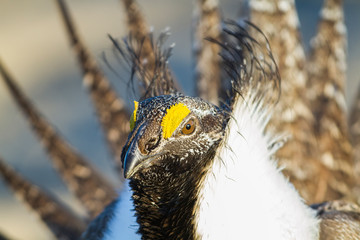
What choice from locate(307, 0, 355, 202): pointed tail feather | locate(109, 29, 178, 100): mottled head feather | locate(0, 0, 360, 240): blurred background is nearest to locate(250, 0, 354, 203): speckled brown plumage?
locate(307, 0, 355, 202): pointed tail feather

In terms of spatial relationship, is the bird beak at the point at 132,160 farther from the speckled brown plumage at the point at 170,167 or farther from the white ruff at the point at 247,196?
the white ruff at the point at 247,196

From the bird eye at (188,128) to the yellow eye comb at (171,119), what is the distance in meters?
0.02

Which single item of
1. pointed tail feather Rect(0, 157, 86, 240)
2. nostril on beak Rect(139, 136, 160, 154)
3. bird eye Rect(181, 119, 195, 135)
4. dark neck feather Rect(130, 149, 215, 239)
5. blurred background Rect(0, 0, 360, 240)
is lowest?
dark neck feather Rect(130, 149, 215, 239)

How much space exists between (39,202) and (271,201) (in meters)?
1.25

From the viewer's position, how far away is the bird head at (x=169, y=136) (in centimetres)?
106

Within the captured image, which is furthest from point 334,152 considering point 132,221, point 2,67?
point 2,67

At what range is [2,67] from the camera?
6.96 feet

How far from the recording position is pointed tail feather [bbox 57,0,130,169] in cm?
205

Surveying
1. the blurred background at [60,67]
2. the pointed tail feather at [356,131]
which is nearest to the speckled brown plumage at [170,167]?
the pointed tail feather at [356,131]

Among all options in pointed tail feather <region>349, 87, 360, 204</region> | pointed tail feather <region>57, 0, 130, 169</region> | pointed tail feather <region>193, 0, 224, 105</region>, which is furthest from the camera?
pointed tail feather <region>349, 87, 360, 204</region>

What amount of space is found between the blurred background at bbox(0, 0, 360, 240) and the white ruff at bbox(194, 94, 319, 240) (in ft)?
10.3

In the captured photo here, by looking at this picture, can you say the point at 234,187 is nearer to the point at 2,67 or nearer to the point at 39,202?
the point at 39,202

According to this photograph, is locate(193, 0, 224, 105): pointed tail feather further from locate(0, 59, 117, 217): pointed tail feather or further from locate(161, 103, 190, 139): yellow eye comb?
locate(161, 103, 190, 139): yellow eye comb

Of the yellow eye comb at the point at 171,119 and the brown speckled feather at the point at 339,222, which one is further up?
the yellow eye comb at the point at 171,119
